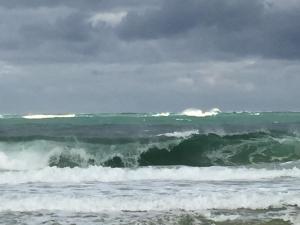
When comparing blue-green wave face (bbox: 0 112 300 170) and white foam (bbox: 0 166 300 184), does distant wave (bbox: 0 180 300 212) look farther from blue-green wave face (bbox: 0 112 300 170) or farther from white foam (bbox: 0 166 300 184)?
blue-green wave face (bbox: 0 112 300 170)

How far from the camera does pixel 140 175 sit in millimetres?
18047

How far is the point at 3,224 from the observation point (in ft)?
35.2

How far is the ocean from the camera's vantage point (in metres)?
11.6

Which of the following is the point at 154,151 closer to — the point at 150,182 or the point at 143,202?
the point at 150,182

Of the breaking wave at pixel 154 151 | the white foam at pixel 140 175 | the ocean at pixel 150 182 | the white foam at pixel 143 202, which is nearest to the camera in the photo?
the ocean at pixel 150 182

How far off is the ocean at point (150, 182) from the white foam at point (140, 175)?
0.03 m

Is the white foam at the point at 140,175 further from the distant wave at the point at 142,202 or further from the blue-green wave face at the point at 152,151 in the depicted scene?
the blue-green wave face at the point at 152,151

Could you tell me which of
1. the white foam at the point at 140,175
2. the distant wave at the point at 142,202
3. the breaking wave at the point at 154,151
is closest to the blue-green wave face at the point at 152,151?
the breaking wave at the point at 154,151

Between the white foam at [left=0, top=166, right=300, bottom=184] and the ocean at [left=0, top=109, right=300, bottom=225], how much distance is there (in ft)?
0.09

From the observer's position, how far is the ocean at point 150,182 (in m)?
11.6

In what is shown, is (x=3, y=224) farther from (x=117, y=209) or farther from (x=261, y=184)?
(x=261, y=184)

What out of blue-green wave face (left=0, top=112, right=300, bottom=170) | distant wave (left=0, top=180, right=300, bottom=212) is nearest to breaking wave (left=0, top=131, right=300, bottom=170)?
blue-green wave face (left=0, top=112, right=300, bottom=170)

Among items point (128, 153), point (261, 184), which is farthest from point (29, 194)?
point (128, 153)

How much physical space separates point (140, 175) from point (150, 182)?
4.62 ft
